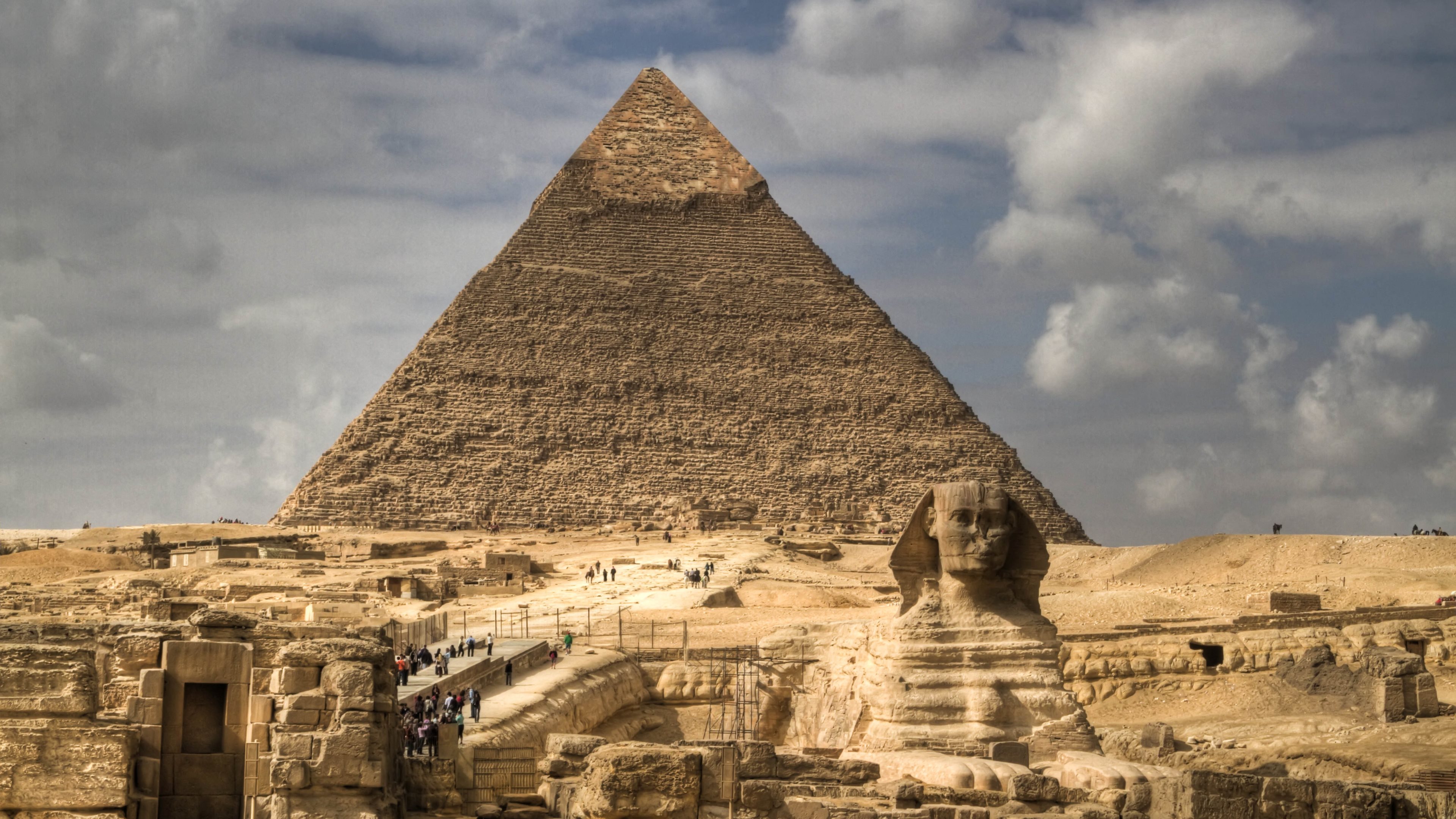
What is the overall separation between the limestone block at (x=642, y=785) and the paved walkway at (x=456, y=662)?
17.5 feet

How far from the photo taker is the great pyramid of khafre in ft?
383

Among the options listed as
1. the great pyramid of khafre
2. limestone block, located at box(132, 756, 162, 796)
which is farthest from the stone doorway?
the great pyramid of khafre

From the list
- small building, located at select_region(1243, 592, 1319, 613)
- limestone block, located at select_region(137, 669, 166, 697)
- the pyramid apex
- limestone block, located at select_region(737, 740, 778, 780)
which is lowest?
limestone block, located at select_region(737, 740, 778, 780)

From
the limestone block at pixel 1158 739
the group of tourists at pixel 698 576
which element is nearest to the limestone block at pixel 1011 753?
the limestone block at pixel 1158 739

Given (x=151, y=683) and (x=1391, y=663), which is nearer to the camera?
(x=151, y=683)

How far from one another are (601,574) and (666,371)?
299ft

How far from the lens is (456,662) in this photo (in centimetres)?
1354

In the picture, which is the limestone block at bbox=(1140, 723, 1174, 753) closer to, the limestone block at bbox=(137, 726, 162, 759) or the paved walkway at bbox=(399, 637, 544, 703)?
the paved walkway at bbox=(399, 637, 544, 703)

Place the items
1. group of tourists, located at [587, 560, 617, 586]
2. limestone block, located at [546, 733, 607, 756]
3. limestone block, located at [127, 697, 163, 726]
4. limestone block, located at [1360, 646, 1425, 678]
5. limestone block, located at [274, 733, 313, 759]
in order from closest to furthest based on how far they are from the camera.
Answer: limestone block, located at [274, 733, 313, 759], limestone block, located at [127, 697, 163, 726], limestone block, located at [546, 733, 607, 756], limestone block, located at [1360, 646, 1425, 678], group of tourists, located at [587, 560, 617, 586]

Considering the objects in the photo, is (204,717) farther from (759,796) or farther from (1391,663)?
(1391,663)

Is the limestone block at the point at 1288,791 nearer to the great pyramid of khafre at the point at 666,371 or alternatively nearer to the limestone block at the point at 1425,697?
the limestone block at the point at 1425,697

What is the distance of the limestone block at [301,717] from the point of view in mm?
5422

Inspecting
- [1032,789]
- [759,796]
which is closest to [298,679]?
[759,796]

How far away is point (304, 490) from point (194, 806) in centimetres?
10268
